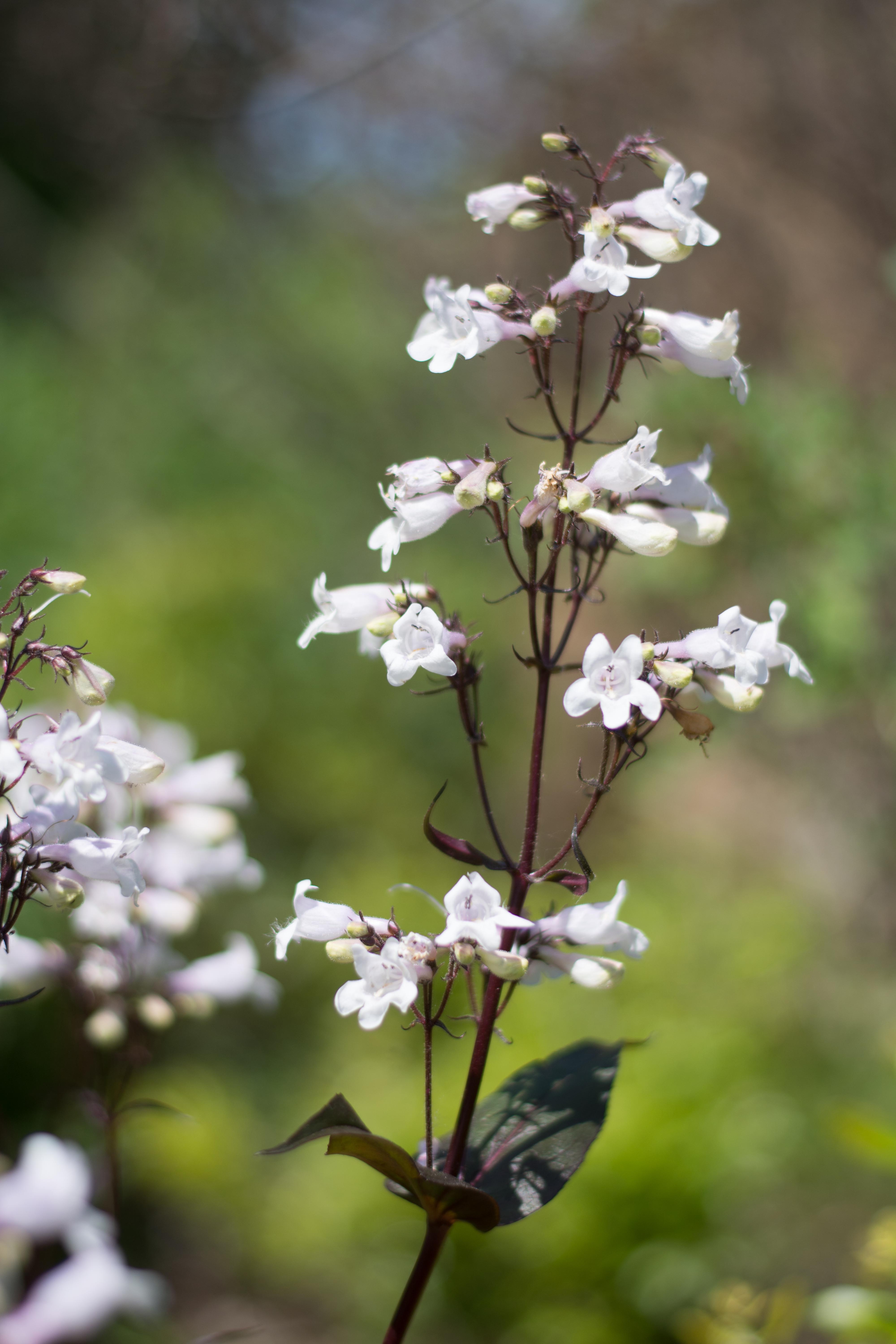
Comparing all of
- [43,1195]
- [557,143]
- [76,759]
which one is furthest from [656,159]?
[43,1195]

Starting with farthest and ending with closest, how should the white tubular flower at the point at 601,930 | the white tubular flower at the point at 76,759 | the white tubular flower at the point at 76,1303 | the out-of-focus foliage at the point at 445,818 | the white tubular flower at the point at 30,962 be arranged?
the out-of-focus foliage at the point at 445,818 < the white tubular flower at the point at 30,962 < the white tubular flower at the point at 601,930 < the white tubular flower at the point at 76,759 < the white tubular flower at the point at 76,1303

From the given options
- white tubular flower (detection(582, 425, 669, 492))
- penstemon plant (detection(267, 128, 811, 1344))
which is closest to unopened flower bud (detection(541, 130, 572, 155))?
penstemon plant (detection(267, 128, 811, 1344))

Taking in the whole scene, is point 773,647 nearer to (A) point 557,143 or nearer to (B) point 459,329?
(B) point 459,329

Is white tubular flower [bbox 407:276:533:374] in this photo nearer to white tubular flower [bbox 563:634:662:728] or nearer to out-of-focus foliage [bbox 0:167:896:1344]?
white tubular flower [bbox 563:634:662:728]

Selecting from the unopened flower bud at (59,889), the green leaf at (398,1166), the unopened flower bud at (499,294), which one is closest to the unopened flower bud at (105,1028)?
the unopened flower bud at (59,889)

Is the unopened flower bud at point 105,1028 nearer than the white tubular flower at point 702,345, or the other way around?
the white tubular flower at point 702,345

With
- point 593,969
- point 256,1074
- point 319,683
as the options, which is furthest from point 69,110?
point 593,969

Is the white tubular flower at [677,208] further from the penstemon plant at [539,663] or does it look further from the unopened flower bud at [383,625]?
the unopened flower bud at [383,625]
